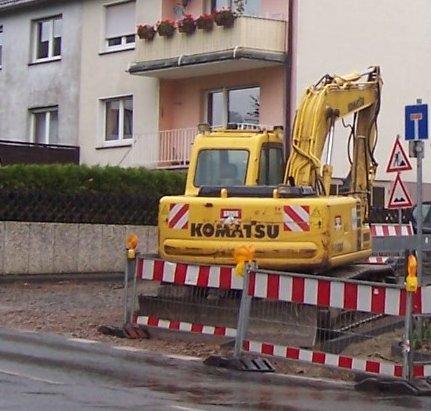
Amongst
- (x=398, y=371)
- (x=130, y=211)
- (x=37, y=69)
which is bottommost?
(x=398, y=371)

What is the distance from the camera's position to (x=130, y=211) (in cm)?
2539

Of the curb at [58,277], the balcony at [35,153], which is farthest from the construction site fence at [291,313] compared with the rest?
the balcony at [35,153]

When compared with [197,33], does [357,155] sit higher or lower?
lower

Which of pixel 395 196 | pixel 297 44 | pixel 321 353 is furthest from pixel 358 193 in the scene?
pixel 297 44

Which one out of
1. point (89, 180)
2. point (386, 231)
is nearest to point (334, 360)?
point (386, 231)

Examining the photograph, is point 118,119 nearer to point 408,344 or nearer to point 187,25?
point 187,25

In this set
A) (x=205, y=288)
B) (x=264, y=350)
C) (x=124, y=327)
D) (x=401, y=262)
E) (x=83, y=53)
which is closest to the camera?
(x=264, y=350)

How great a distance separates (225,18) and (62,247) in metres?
8.41

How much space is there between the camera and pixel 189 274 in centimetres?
1464

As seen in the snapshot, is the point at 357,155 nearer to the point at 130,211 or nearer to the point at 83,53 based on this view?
the point at 130,211

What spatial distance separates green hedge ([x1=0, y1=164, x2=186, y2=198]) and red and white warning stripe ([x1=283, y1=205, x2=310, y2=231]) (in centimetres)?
948

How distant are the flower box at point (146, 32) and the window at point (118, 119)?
7.91 feet

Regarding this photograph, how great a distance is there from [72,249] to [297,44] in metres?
9.11

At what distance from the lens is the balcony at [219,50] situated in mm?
29203
